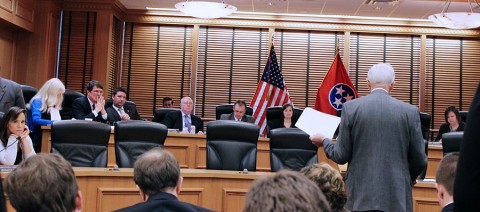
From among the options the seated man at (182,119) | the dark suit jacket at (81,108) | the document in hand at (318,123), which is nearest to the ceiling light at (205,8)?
the seated man at (182,119)

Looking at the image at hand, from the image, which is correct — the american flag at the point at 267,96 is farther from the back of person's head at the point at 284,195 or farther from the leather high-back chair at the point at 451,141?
the back of person's head at the point at 284,195

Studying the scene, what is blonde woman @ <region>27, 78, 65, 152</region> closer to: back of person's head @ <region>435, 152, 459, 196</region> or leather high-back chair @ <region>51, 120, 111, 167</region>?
leather high-back chair @ <region>51, 120, 111, 167</region>

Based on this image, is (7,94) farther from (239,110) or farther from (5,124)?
(239,110)

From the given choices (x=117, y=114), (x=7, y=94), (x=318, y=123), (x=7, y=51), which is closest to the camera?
(x=318, y=123)

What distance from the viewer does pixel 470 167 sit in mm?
863

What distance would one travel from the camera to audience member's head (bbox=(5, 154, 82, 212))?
1.51 metres

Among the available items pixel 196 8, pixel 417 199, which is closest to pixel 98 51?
pixel 196 8

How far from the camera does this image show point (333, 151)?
10.2 feet

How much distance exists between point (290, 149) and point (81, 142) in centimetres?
202

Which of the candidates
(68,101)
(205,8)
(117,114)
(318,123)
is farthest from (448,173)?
(205,8)

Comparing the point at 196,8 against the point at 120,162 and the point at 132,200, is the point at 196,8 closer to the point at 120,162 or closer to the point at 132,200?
the point at 120,162

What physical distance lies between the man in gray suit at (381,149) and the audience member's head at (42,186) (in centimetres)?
185

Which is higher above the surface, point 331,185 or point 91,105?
point 91,105

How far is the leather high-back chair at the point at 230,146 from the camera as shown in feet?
17.2
